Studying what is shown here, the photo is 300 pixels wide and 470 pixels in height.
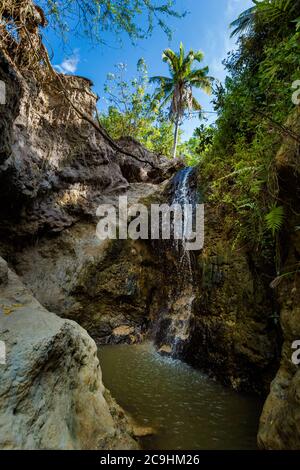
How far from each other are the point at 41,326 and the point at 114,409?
130 cm

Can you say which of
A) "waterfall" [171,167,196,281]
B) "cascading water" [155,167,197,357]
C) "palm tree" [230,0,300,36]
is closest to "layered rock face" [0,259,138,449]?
"cascading water" [155,167,197,357]

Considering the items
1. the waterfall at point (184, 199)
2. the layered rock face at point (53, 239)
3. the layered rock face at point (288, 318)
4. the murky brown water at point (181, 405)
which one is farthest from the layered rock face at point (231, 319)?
the layered rock face at point (53, 239)

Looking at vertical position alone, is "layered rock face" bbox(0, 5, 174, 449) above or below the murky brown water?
above

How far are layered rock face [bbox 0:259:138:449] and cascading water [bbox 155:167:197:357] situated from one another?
326 centimetres

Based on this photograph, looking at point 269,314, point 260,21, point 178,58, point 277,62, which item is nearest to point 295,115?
point 277,62

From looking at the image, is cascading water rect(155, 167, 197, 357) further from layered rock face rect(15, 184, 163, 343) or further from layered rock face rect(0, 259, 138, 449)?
layered rock face rect(0, 259, 138, 449)

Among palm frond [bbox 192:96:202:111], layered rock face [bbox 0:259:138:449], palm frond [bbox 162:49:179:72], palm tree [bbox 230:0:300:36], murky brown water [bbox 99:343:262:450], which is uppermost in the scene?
palm frond [bbox 162:49:179:72]

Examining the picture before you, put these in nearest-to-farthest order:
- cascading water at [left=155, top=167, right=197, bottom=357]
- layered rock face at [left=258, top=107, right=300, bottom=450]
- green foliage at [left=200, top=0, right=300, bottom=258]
A: layered rock face at [left=258, top=107, right=300, bottom=450] → green foliage at [left=200, top=0, right=300, bottom=258] → cascading water at [left=155, top=167, right=197, bottom=357]

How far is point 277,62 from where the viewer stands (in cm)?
498

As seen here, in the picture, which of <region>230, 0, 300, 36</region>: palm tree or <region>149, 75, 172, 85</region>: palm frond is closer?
<region>230, 0, 300, 36</region>: palm tree

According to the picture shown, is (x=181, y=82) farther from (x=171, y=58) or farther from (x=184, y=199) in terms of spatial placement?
(x=184, y=199)

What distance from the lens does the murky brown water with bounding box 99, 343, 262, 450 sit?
3135mm

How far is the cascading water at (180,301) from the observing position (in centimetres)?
631

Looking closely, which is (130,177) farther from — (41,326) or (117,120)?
(41,326)
